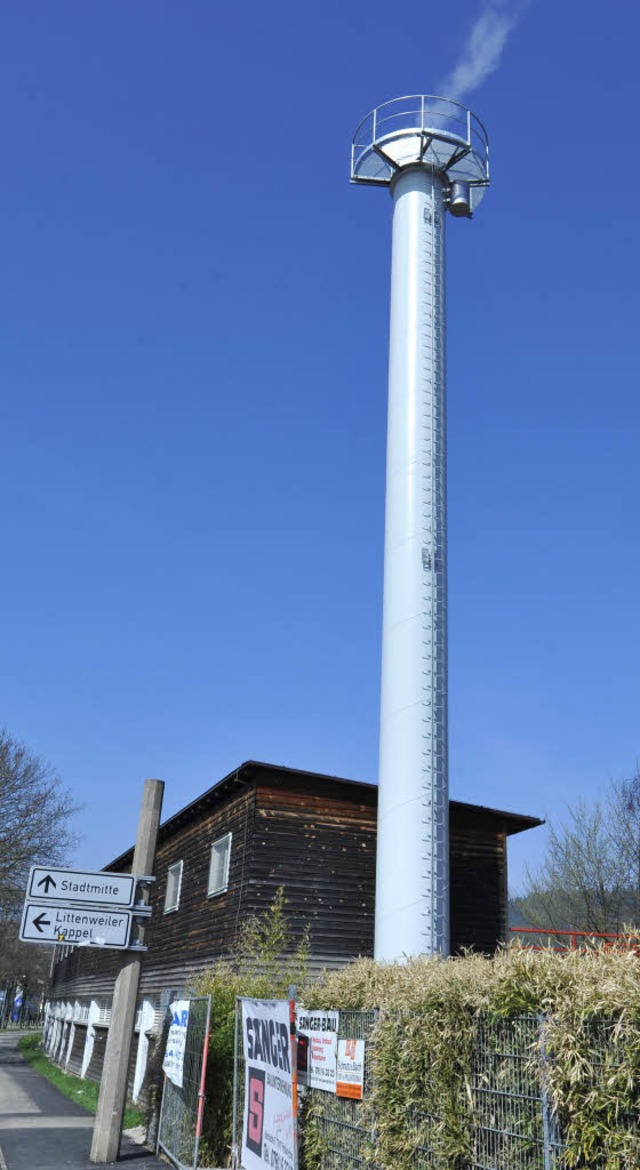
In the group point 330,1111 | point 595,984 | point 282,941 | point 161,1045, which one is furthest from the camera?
point 282,941

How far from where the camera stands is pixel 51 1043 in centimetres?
5116

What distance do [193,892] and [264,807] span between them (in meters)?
4.89

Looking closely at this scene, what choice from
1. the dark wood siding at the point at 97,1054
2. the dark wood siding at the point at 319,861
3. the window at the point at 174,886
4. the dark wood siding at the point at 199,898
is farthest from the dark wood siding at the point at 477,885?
the dark wood siding at the point at 97,1054

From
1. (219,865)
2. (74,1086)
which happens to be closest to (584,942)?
(219,865)

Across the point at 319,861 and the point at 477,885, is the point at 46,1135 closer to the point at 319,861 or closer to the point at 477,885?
the point at 319,861

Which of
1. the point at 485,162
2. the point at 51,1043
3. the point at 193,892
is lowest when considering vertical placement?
the point at 51,1043

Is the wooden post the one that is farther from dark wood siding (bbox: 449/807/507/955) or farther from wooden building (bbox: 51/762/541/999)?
dark wood siding (bbox: 449/807/507/955)

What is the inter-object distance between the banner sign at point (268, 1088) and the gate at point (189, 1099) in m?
1.74

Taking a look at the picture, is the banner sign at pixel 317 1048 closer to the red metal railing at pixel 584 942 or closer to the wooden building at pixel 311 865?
the red metal railing at pixel 584 942

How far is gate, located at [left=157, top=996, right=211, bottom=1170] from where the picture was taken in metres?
13.4

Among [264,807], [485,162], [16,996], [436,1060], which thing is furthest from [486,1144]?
[16,996]

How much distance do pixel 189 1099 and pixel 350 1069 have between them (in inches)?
206

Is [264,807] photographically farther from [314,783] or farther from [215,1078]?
[215,1078]

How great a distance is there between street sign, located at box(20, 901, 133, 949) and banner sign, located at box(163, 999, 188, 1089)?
1326 mm
